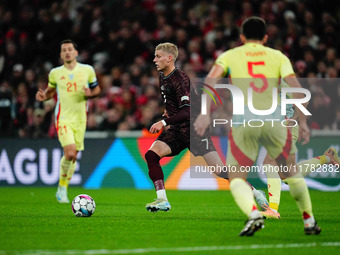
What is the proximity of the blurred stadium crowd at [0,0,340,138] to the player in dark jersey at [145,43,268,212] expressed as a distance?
671 centimetres

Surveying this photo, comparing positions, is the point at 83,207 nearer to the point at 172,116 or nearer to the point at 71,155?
the point at 172,116

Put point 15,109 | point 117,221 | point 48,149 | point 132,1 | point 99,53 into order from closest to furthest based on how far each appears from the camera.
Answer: point 117,221 → point 48,149 → point 15,109 → point 99,53 → point 132,1

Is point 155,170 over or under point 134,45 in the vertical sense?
under

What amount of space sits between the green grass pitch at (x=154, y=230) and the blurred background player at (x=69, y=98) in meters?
0.86

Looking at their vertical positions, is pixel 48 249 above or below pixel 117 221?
above

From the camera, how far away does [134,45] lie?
63.9 ft

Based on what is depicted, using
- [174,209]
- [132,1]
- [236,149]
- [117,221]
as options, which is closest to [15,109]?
[132,1]

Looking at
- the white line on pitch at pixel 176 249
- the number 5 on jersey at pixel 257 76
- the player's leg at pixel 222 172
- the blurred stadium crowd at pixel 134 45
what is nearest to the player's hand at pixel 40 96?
the player's leg at pixel 222 172

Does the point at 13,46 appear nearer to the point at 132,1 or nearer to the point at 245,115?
the point at 132,1

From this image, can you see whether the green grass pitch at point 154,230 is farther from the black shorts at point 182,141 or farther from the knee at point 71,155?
the black shorts at point 182,141

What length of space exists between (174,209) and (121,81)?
27.9 feet

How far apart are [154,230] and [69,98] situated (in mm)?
4734

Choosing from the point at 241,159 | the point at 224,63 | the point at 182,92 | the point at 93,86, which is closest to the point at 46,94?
the point at 93,86

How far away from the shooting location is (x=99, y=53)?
20172mm
